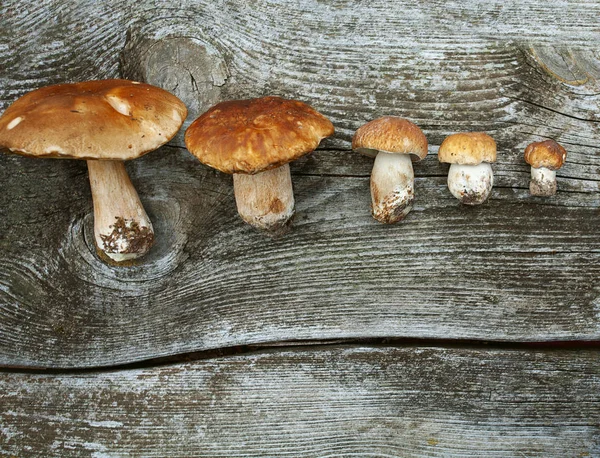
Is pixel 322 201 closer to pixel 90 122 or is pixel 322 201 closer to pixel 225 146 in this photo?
pixel 225 146

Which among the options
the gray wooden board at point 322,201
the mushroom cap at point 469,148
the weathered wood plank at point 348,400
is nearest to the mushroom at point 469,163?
the mushroom cap at point 469,148

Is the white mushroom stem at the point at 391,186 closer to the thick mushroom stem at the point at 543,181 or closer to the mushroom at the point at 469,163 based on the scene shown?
the mushroom at the point at 469,163

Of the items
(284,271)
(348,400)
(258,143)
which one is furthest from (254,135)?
(348,400)

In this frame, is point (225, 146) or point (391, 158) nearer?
point (225, 146)

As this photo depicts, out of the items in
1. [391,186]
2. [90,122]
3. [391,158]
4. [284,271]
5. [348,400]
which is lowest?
[348,400]

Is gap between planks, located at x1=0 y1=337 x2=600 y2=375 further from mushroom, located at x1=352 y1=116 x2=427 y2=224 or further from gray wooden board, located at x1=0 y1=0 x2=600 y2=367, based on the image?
mushroom, located at x1=352 y1=116 x2=427 y2=224

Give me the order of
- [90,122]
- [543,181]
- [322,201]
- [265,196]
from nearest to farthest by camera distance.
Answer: [90,122]
[265,196]
[543,181]
[322,201]
